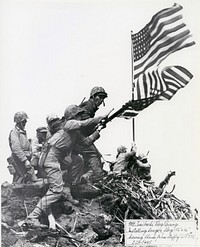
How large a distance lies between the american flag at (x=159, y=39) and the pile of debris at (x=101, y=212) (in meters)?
0.55

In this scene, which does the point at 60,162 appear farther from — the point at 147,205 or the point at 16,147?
the point at 147,205

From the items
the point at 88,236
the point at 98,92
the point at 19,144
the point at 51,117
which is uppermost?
the point at 98,92

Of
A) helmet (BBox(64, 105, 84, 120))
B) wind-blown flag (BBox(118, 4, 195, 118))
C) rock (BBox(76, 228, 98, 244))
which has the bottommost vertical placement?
rock (BBox(76, 228, 98, 244))

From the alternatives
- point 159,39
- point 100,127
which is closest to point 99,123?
point 100,127

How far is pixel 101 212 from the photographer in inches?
81.0

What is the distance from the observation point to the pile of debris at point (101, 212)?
6.73 feet

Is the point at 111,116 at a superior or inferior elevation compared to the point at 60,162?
superior

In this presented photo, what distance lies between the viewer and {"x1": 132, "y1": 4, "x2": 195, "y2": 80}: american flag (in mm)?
2121

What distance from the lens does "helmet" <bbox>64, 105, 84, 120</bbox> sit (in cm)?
209

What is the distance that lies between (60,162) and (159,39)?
0.76 metres

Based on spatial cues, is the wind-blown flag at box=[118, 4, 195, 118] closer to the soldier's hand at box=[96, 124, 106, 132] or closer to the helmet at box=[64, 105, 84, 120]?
the soldier's hand at box=[96, 124, 106, 132]

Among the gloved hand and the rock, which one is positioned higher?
the gloved hand

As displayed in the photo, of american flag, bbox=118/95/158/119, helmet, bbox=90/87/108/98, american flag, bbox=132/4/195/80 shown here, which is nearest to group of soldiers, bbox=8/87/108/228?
helmet, bbox=90/87/108/98

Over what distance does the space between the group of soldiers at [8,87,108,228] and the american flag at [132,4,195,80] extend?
24 cm
